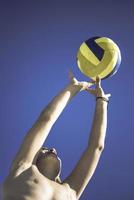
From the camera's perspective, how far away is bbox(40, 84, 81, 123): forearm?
1.46 metres

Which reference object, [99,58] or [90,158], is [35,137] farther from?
[99,58]

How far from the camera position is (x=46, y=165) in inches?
59.9

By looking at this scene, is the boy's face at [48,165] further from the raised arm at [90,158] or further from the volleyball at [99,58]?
the volleyball at [99,58]

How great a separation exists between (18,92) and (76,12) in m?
0.59

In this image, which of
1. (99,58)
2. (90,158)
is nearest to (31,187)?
(90,158)

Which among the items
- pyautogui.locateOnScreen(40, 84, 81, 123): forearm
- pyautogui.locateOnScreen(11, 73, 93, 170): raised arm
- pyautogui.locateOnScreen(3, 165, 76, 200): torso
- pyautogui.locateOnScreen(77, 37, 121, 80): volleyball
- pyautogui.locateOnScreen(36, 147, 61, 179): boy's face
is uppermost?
pyautogui.locateOnScreen(77, 37, 121, 80): volleyball

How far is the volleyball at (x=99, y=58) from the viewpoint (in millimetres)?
1785

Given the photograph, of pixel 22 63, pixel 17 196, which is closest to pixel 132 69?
pixel 22 63

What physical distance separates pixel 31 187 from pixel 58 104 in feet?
0.90

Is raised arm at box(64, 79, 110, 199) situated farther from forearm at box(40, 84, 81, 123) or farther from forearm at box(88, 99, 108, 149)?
forearm at box(40, 84, 81, 123)

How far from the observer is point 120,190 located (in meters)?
2.71

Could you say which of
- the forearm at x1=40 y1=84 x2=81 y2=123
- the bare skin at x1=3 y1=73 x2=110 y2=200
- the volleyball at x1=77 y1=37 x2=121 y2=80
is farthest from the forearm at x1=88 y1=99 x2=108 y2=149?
the volleyball at x1=77 y1=37 x2=121 y2=80

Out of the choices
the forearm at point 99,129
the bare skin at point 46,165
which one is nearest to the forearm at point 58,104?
the bare skin at point 46,165

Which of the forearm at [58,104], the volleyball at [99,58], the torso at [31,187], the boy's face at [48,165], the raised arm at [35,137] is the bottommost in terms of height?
the torso at [31,187]
